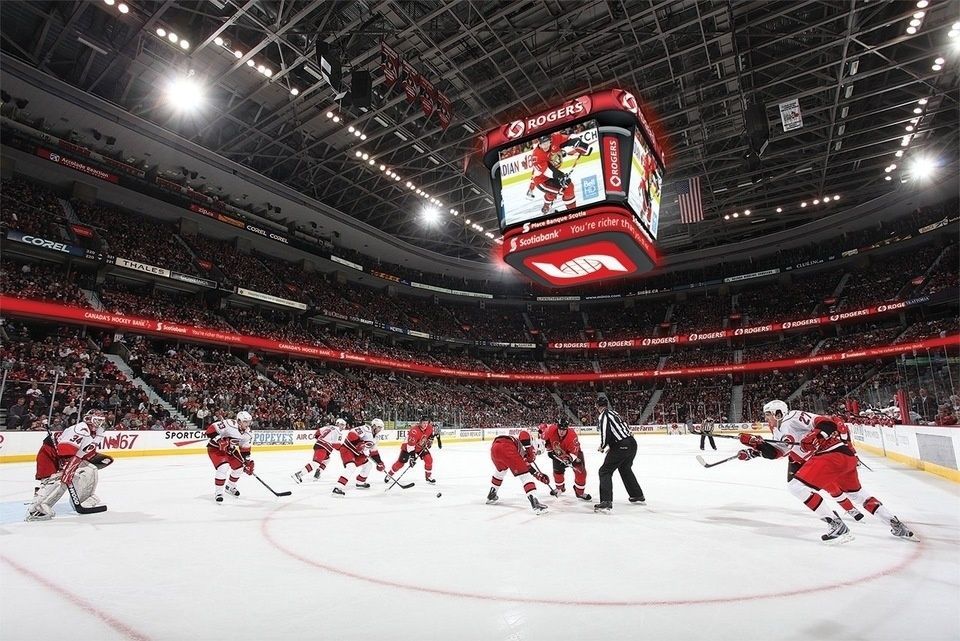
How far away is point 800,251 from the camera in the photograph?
40469mm

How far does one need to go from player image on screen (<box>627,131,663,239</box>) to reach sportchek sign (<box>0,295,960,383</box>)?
10.6 metres

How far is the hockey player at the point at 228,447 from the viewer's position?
7.71 metres

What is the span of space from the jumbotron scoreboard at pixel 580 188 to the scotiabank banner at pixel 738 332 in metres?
30.1

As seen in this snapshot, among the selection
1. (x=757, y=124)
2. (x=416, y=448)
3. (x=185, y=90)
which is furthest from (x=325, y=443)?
(x=757, y=124)

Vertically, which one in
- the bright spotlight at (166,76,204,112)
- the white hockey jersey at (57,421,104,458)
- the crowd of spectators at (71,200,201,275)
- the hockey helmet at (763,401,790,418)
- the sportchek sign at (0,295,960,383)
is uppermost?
the bright spotlight at (166,76,204,112)

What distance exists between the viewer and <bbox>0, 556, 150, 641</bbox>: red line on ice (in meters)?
2.81

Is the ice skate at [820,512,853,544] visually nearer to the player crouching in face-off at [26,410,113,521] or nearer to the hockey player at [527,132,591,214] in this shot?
the hockey player at [527,132,591,214]

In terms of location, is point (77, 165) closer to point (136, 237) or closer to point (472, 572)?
point (136, 237)

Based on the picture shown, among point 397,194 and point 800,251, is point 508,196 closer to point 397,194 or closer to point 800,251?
point 397,194

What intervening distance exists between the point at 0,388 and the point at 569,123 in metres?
15.3

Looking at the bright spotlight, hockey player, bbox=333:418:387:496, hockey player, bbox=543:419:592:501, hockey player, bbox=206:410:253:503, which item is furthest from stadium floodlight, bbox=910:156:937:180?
the bright spotlight

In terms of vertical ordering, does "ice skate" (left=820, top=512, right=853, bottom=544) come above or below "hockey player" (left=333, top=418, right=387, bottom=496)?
below

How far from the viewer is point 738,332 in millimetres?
39844

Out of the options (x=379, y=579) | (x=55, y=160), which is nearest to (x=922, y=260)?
(x=379, y=579)
